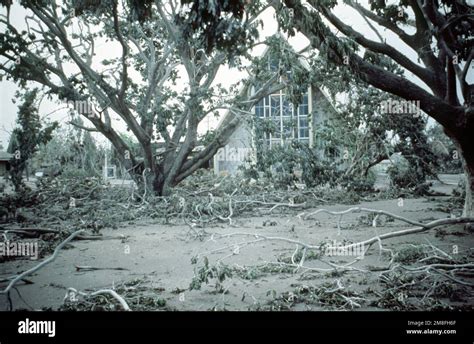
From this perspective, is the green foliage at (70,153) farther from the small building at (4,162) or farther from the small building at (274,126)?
the small building at (274,126)

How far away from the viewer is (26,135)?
634cm

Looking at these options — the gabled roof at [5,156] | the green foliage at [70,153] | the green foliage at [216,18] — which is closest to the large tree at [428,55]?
the green foliage at [216,18]

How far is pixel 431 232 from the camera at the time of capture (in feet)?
15.8

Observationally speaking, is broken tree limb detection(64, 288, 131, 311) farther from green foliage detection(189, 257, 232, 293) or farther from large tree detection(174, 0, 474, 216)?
large tree detection(174, 0, 474, 216)

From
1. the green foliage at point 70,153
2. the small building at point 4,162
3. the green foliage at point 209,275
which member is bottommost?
the green foliage at point 209,275

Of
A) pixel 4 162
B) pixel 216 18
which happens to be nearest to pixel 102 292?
pixel 216 18

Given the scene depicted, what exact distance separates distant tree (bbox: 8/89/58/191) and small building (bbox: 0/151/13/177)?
0.23 ft

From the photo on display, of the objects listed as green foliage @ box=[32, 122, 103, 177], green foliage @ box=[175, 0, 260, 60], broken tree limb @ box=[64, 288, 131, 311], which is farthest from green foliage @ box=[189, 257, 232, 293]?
green foliage @ box=[32, 122, 103, 177]

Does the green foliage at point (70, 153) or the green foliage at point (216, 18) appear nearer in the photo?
the green foliage at point (216, 18)

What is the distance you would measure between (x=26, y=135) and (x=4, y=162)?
626mm

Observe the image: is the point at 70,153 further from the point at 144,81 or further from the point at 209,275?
the point at 209,275

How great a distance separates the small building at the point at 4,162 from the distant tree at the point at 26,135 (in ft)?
0.23

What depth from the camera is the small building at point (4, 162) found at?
5919mm
